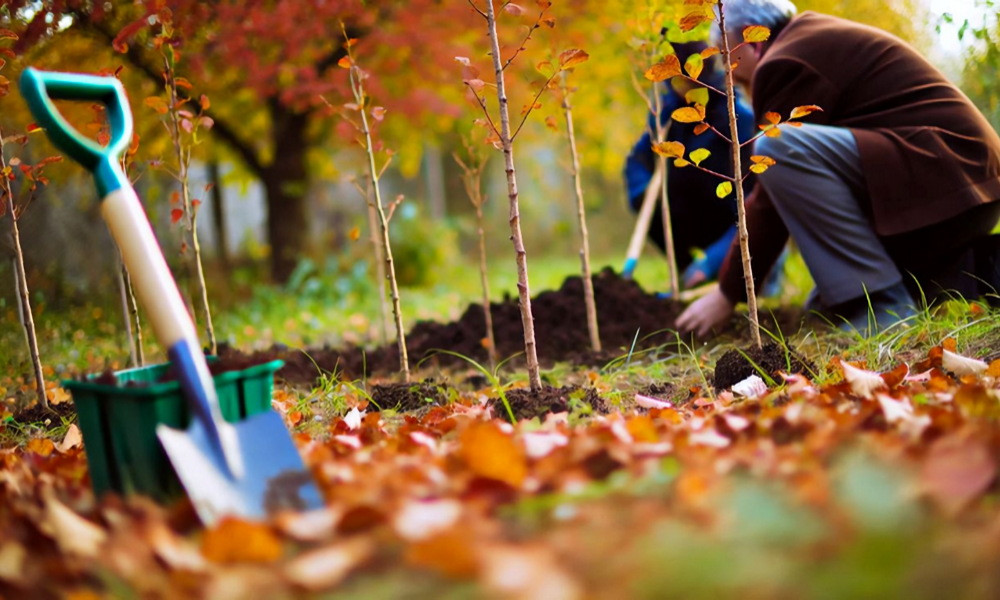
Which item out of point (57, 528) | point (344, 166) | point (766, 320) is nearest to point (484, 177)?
point (344, 166)

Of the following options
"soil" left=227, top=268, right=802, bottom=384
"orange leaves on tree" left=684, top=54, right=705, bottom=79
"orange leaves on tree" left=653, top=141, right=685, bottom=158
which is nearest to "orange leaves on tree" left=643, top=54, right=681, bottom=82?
"orange leaves on tree" left=684, top=54, right=705, bottom=79

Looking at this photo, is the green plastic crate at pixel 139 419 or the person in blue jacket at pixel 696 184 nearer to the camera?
the green plastic crate at pixel 139 419

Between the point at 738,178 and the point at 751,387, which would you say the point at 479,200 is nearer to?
the point at 738,178

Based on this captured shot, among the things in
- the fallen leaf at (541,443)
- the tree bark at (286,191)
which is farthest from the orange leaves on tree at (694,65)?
the tree bark at (286,191)

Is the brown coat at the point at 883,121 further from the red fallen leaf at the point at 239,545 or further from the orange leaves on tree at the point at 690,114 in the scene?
the red fallen leaf at the point at 239,545

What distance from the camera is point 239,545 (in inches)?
32.3

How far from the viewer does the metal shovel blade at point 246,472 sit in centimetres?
108

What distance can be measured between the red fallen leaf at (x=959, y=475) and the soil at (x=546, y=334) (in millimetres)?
1945

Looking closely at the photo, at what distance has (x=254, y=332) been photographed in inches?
183

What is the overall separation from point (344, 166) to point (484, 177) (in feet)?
8.68

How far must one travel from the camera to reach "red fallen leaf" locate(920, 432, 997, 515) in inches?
31.7

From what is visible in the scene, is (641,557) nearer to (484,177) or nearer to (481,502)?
(481,502)

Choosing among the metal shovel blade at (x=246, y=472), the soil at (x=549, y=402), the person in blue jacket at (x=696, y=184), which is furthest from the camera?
→ the person in blue jacket at (x=696, y=184)

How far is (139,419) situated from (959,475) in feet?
3.60
